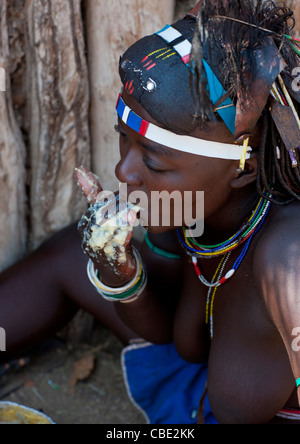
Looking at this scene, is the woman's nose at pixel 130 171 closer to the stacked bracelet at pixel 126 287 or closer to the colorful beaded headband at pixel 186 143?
the colorful beaded headband at pixel 186 143

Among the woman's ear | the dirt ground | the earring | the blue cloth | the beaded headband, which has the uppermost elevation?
the beaded headband

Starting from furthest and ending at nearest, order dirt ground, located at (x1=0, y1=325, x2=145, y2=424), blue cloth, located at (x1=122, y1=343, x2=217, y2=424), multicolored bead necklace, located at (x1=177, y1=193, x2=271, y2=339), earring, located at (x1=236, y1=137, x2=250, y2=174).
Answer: dirt ground, located at (x1=0, y1=325, x2=145, y2=424), blue cloth, located at (x1=122, y1=343, x2=217, y2=424), multicolored bead necklace, located at (x1=177, y1=193, x2=271, y2=339), earring, located at (x1=236, y1=137, x2=250, y2=174)

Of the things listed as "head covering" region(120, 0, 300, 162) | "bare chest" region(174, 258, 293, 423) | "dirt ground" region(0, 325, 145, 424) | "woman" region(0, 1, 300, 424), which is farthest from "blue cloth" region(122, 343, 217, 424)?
"head covering" region(120, 0, 300, 162)

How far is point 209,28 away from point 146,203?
51 centimetres

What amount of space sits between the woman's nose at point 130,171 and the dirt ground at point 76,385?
126 centimetres

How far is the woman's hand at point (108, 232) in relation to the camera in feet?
5.58

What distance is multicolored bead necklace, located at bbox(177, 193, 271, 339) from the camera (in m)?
1.68

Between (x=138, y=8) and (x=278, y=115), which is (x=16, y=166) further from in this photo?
(x=278, y=115)

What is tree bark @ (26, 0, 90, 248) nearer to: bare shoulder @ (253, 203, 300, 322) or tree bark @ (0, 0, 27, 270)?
tree bark @ (0, 0, 27, 270)

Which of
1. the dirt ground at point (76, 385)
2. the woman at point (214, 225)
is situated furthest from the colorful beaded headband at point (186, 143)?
the dirt ground at point (76, 385)

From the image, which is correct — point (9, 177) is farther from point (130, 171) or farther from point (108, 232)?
point (130, 171)

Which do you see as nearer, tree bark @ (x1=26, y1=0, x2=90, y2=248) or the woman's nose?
the woman's nose

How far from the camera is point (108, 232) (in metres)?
1.71

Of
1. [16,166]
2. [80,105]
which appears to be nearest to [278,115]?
[80,105]
